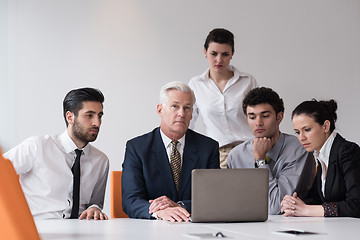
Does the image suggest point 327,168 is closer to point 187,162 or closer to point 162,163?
point 187,162

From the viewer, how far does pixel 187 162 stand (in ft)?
8.69

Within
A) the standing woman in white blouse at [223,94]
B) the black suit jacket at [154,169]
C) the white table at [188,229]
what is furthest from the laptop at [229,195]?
the standing woman in white blouse at [223,94]

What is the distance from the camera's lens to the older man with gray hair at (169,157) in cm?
259

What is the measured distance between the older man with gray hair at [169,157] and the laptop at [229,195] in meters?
0.52

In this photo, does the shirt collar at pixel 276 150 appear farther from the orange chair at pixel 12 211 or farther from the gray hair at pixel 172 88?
the orange chair at pixel 12 211

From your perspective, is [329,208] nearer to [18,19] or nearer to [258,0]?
[258,0]

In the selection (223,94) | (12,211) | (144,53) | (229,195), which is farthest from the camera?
(144,53)

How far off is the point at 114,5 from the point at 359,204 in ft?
10.1

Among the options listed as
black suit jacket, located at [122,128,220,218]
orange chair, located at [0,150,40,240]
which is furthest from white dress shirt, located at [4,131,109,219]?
orange chair, located at [0,150,40,240]

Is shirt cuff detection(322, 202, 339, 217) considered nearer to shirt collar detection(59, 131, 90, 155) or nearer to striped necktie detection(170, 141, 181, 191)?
striped necktie detection(170, 141, 181, 191)

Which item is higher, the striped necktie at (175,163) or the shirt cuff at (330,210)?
the striped necktie at (175,163)

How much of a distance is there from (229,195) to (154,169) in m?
0.76

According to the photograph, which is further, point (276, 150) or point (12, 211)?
point (276, 150)

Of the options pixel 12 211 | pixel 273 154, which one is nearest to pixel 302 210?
pixel 273 154
